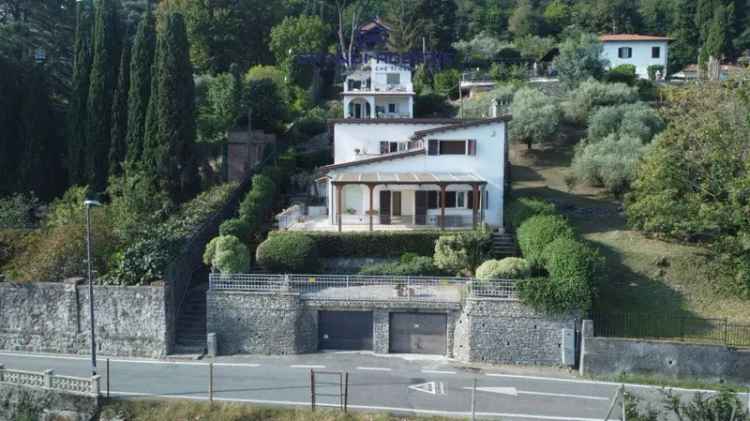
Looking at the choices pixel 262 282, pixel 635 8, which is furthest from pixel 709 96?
pixel 635 8

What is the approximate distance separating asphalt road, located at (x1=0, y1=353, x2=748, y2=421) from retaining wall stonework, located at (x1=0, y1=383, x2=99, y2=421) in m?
1.04

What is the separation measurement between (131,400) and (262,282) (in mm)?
7018

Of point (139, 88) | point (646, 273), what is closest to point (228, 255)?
point (139, 88)

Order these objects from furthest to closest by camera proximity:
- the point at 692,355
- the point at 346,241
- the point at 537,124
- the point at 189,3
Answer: the point at 189,3 → the point at 537,124 → the point at 346,241 → the point at 692,355

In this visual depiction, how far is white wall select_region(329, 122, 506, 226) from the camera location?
128ft

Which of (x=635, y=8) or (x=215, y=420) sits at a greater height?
(x=635, y=8)

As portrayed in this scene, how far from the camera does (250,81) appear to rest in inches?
2128

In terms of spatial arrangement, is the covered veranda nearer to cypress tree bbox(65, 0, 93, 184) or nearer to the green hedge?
the green hedge

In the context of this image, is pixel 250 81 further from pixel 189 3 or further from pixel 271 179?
pixel 189 3

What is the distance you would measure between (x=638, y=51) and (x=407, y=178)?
44.1m

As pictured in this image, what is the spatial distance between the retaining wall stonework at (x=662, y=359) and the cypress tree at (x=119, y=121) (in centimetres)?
2821

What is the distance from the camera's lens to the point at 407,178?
3756 centimetres

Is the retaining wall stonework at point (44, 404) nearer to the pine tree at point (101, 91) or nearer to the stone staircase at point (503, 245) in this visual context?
the pine tree at point (101, 91)

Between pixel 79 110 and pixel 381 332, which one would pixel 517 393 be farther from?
pixel 79 110
